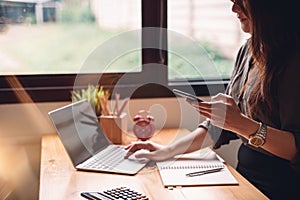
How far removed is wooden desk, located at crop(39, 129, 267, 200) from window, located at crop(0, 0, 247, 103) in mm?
624

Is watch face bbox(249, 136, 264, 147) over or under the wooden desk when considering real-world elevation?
over

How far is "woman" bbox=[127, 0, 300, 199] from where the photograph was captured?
136cm

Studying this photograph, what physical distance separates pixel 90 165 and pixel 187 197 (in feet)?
1.37

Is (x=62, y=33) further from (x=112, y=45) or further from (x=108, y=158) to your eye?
(x=108, y=158)

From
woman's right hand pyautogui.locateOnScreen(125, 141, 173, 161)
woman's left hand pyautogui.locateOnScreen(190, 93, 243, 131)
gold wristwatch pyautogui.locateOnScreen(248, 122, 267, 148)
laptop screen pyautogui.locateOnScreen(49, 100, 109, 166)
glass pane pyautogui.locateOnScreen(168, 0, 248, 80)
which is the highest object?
glass pane pyautogui.locateOnScreen(168, 0, 248, 80)

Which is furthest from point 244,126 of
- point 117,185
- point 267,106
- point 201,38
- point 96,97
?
point 201,38

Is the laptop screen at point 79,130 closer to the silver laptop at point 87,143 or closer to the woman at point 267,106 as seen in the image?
the silver laptop at point 87,143

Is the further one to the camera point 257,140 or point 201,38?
point 201,38

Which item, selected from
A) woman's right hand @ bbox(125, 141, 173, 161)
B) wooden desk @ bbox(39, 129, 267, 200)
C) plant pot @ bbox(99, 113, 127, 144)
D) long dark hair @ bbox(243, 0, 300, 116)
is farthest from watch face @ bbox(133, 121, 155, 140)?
long dark hair @ bbox(243, 0, 300, 116)

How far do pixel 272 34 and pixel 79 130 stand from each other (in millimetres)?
790

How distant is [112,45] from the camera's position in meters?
2.16

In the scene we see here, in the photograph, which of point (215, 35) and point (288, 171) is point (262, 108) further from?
point (215, 35)

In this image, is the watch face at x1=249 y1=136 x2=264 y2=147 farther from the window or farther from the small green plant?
the window

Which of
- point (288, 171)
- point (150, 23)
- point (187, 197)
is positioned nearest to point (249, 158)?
point (288, 171)
